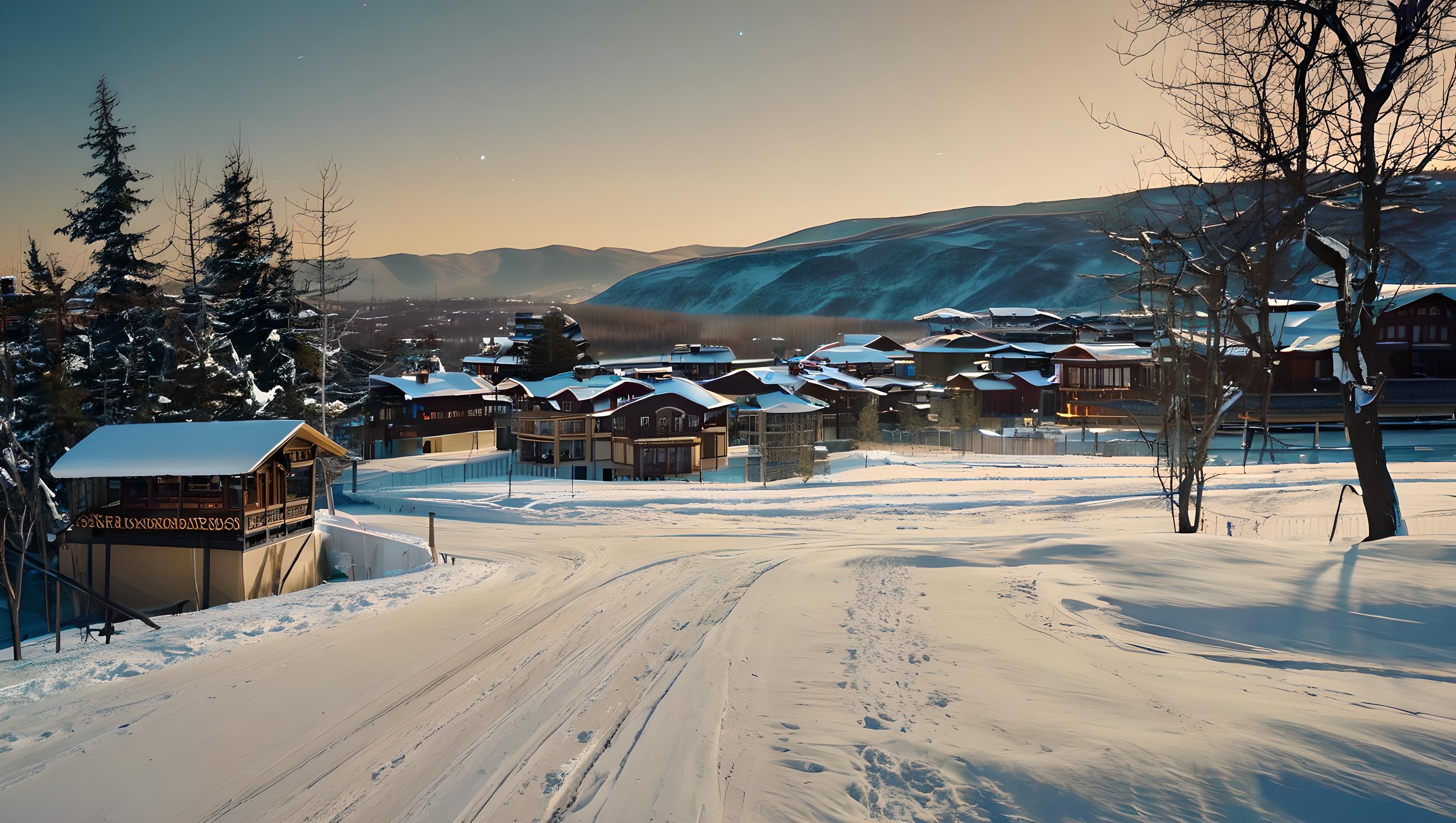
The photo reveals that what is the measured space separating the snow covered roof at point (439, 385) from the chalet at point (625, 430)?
9.00 m

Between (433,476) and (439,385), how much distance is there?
16401 mm

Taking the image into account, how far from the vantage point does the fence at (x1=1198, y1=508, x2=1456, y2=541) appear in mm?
15789

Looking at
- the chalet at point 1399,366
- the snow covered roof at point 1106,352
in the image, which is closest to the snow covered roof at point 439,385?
the snow covered roof at point 1106,352

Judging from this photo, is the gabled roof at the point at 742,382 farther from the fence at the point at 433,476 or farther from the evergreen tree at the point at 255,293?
the evergreen tree at the point at 255,293

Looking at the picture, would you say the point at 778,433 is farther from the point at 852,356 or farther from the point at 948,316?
the point at 948,316

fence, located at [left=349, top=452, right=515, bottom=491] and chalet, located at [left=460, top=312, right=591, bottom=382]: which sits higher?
chalet, located at [left=460, top=312, right=591, bottom=382]

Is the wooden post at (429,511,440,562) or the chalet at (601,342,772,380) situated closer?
the wooden post at (429,511,440,562)

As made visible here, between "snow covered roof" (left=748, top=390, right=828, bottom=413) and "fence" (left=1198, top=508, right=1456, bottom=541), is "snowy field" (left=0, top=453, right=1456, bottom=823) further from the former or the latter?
"snow covered roof" (left=748, top=390, right=828, bottom=413)

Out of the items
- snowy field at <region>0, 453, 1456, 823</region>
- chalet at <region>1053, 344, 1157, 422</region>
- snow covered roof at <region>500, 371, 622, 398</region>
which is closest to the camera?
snowy field at <region>0, 453, 1456, 823</region>

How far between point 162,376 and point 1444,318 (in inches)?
2506

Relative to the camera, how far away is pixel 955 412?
63125 mm

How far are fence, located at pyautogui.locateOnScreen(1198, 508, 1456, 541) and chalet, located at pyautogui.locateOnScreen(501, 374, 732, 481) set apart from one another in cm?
2975

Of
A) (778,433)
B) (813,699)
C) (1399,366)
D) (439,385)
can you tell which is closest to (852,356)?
(778,433)

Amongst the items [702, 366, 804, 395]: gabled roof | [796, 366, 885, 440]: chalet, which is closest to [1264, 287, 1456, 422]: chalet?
[796, 366, 885, 440]: chalet
